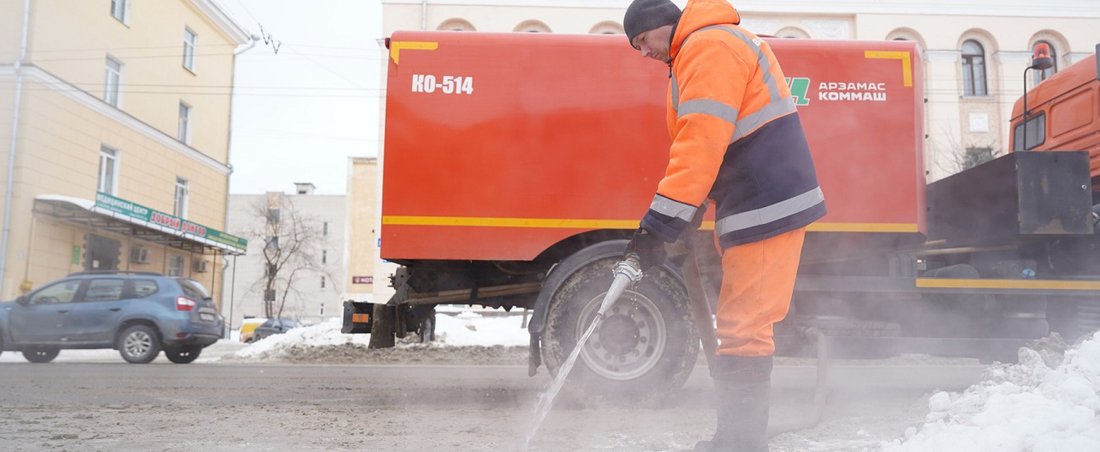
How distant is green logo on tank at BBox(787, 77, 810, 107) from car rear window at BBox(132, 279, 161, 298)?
10577 millimetres

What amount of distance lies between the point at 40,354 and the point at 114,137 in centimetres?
1222

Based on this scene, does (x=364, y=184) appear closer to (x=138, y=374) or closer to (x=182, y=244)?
(x=182, y=244)

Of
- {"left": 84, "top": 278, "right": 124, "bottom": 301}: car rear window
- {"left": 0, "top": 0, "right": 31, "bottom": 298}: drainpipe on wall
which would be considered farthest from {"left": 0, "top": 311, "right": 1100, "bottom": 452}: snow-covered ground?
{"left": 0, "top": 0, "right": 31, "bottom": 298}: drainpipe on wall

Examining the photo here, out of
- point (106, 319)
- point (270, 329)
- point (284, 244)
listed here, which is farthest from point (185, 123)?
point (284, 244)

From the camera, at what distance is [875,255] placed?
5.26m

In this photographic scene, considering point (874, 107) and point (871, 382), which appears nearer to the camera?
point (874, 107)

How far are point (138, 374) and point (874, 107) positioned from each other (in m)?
7.79

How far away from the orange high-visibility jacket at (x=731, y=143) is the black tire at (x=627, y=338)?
165 cm

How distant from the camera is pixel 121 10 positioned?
2241 cm

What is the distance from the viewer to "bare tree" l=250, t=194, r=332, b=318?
154 feet

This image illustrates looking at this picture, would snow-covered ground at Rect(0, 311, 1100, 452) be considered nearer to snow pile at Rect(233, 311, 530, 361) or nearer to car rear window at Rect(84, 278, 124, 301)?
snow pile at Rect(233, 311, 530, 361)

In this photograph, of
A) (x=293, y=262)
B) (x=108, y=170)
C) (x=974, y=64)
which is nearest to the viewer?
(x=108, y=170)

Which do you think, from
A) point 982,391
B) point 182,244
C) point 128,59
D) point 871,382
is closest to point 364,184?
point 182,244

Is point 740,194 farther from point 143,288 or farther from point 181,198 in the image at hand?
point 181,198
